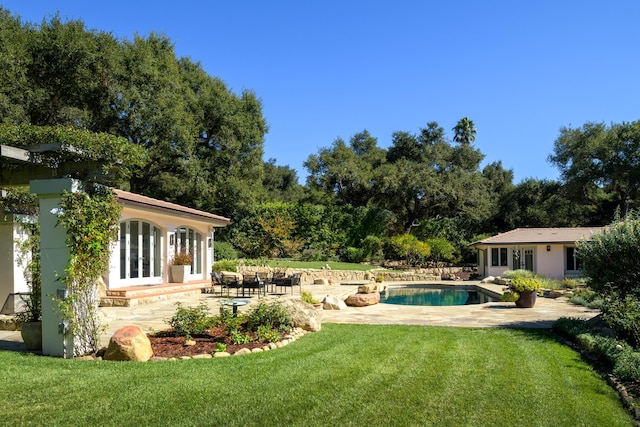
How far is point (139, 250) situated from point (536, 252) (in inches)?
864

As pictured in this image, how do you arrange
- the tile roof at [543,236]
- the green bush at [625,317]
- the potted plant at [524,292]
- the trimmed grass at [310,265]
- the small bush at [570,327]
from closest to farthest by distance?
the green bush at [625,317] < the small bush at [570,327] < the potted plant at [524,292] < the tile roof at [543,236] < the trimmed grass at [310,265]

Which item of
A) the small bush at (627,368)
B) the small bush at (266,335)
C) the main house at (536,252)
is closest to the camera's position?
the small bush at (627,368)

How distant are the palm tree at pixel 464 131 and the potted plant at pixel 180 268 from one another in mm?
40219

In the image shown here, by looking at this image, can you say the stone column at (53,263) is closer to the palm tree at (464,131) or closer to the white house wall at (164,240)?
the white house wall at (164,240)

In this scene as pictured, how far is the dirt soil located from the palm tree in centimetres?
4760

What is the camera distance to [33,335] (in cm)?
781

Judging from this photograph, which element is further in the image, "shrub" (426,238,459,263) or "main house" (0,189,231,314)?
"shrub" (426,238,459,263)

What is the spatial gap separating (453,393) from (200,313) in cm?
514

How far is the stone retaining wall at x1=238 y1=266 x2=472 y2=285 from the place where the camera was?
26172mm

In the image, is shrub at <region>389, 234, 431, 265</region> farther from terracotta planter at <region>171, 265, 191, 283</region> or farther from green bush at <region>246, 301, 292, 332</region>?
green bush at <region>246, 301, 292, 332</region>

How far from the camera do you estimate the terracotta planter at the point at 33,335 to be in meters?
7.80

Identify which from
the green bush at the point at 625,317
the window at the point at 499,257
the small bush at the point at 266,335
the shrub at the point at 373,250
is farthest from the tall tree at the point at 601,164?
the small bush at the point at 266,335

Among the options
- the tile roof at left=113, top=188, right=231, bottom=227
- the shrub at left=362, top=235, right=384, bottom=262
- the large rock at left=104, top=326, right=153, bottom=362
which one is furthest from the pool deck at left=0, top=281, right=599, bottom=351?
the shrub at left=362, top=235, right=384, bottom=262

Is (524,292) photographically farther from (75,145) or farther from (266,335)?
(75,145)
